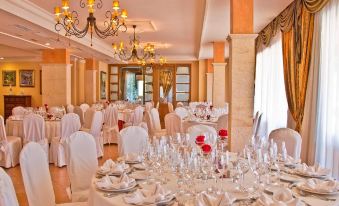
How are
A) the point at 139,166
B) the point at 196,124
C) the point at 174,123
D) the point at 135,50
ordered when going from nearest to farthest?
the point at 139,166 < the point at 174,123 < the point at 196,124 < the point at 135,50

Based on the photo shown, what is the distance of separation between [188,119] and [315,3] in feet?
12.7

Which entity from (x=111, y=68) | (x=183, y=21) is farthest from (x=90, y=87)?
(x=183, y=21)

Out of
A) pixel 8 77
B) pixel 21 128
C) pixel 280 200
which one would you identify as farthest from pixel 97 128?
pixel 8 77

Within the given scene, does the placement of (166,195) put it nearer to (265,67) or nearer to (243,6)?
(243,6)

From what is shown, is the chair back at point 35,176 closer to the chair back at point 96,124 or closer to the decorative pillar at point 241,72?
the decorative pillar at point 241,72

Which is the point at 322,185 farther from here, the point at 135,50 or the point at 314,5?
the point at 135,50

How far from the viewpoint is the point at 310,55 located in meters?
5.74

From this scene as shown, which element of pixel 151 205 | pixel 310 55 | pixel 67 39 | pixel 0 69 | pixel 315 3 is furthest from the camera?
pixel 0 69

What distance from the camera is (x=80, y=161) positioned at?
3826 mm

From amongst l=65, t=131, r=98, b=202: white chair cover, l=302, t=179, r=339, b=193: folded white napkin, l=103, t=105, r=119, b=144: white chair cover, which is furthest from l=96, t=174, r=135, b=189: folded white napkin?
l=103, t=105, r=119, b=144: white chair cover

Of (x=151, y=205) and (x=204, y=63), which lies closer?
(x=151, y=205)

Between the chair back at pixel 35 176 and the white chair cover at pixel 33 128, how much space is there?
162 inches

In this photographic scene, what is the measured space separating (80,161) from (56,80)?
26.9 feet

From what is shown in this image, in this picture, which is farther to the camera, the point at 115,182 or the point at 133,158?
the point at 133,158
